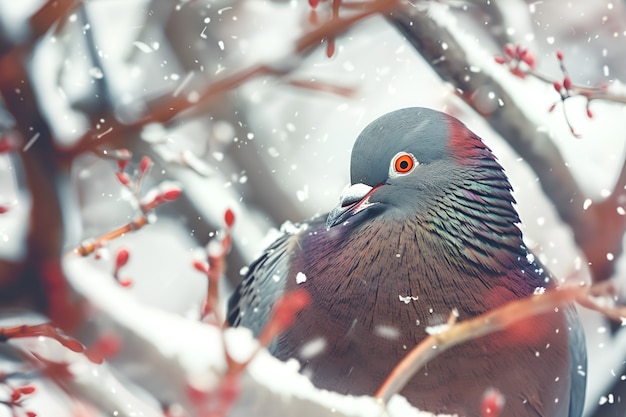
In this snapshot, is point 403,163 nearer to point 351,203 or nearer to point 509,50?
point 351,203

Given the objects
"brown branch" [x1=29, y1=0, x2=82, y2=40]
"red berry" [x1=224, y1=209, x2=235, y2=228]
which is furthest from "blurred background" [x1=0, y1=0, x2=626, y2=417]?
"red berry" [x1=224, y1=209, x2=235, y2=228]

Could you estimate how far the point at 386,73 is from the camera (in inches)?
89.6

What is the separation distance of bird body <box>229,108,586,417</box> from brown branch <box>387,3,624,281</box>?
0.13 m

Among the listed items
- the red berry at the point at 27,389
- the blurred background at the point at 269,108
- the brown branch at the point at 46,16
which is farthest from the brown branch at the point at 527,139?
the red berry at the point at 27,389

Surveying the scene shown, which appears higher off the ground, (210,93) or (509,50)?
(509,50)

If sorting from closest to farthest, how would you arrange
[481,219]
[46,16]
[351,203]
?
[46,16] → [351,203] → [481,219]

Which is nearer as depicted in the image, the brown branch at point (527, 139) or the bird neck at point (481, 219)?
the bird neck at point (481, 219)

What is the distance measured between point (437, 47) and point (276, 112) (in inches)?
29.0

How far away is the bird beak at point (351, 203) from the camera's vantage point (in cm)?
145

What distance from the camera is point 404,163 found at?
153 centimetres

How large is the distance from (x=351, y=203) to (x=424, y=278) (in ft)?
0.82

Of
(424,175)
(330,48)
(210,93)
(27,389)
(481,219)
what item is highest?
(330,48)

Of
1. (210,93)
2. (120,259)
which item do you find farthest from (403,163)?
(120,259)

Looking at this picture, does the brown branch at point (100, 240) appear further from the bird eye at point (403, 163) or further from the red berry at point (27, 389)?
the bird eye at point (403, 163)
